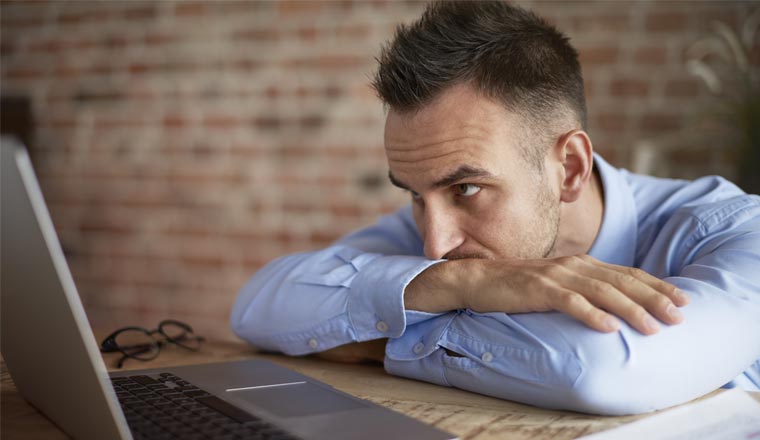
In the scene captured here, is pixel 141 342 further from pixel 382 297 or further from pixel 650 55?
pixel 650 55

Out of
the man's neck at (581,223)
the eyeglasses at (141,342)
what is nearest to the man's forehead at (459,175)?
the man's neck at (581,223)

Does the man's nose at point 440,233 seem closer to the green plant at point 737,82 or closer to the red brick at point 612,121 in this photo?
the green plant at point 737,82

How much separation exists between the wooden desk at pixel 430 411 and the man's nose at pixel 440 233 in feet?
0.68

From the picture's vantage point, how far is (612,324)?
35.2 inches

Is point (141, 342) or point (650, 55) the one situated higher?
point (650, 55)

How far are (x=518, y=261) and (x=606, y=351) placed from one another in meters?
0.22

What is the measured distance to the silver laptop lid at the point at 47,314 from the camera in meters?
0.63

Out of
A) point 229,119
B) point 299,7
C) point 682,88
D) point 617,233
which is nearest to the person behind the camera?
point 617,233

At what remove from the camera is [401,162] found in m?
1.31

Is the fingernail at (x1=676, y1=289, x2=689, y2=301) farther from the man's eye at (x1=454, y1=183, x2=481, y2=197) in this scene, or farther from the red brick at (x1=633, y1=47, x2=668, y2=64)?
the red brick at (x1=633, y1=47, x2=668, y2=64)

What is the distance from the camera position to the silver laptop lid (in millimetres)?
627

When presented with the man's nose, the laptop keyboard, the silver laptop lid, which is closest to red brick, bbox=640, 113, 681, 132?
the man's nose

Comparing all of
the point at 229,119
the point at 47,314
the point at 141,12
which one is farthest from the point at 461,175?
the point at 141,12

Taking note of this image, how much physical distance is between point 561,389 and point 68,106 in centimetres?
305
